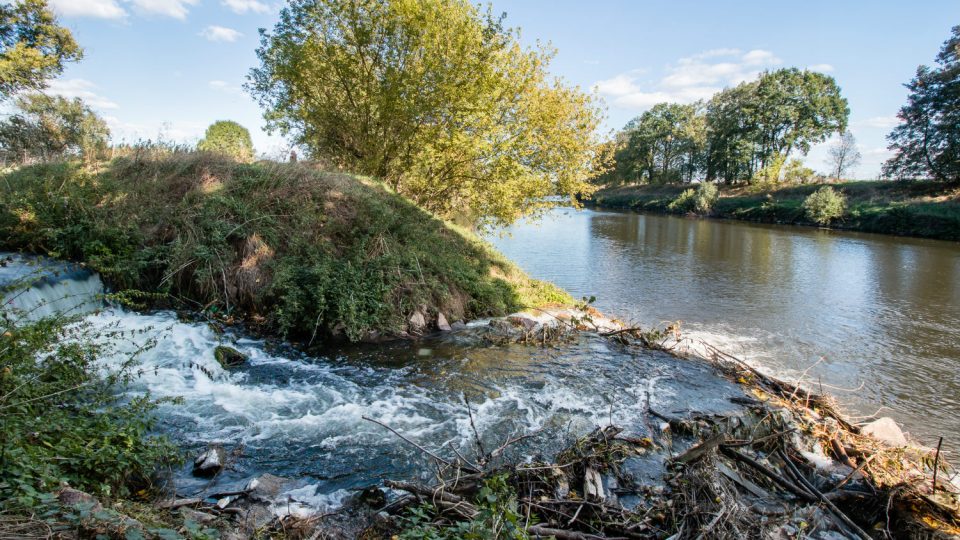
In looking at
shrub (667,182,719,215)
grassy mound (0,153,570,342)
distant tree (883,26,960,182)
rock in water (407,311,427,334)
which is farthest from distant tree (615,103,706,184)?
rock in water (407,311,427,334)

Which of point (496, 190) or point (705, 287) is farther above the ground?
point (496, 190)

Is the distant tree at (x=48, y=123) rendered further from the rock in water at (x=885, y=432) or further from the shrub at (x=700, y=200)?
the shrub at (x=700, y=200)

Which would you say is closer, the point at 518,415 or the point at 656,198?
the point at 518,415

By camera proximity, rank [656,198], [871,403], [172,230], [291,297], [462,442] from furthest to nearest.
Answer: [656,198], [172,230], [291,297], [871,403], [462,442]

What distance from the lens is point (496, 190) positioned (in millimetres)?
16531

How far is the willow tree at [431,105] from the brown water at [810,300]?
15.0 feet

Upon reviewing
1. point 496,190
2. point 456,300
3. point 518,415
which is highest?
point 496,190

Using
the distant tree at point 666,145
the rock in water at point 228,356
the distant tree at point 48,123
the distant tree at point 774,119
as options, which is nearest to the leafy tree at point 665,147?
the distant tree at point 666,145

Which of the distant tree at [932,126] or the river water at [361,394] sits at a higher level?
the distant tree at [932,126]

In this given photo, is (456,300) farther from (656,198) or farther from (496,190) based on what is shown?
(656,198)

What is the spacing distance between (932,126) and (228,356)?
6017cm

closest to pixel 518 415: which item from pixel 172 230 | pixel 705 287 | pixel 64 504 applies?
pixel 64 504

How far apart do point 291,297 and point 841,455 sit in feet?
30.1

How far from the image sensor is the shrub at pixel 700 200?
2035 inches
